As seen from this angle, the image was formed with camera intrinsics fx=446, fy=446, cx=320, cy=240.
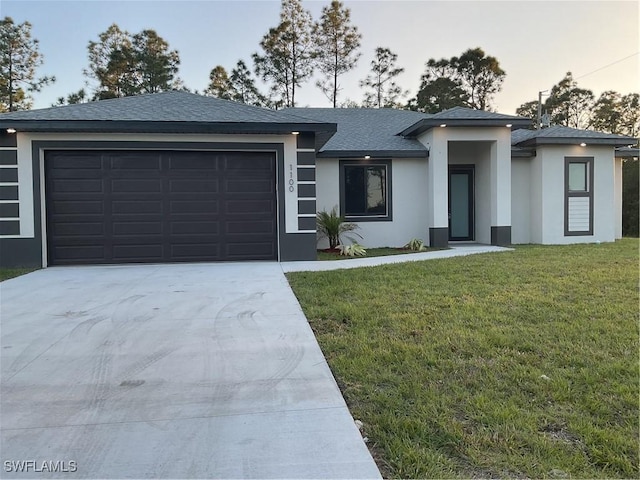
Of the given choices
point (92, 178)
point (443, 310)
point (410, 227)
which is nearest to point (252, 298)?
point (443, 310)

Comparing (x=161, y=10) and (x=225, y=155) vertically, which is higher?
(x=161, y=10)

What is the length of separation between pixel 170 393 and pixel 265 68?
26021 millimetres

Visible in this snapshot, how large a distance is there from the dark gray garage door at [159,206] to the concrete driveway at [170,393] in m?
3.70

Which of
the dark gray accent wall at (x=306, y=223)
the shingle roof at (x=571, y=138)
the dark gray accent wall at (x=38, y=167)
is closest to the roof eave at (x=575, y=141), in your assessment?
the shingle roof at (x=571, y=138)

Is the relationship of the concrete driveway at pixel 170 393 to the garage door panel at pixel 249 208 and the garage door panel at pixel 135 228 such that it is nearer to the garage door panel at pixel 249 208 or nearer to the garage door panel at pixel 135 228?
the garage door panel at pixel 135 228

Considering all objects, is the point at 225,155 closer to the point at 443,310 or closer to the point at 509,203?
the point at 443,310

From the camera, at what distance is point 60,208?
9211mm

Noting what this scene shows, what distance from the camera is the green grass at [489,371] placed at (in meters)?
2.27

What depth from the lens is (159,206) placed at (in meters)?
9.42

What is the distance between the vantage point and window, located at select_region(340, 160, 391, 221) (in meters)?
12.2

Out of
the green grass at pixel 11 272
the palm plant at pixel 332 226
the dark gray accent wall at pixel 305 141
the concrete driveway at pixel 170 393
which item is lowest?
the concrete driveway at pixel 170 393

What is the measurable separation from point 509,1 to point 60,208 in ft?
39.3

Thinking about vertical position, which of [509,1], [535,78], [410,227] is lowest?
[410,227]
